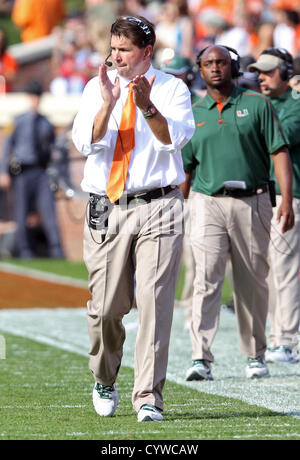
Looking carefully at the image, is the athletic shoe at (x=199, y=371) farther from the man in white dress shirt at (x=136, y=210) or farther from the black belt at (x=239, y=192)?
the man in white dress shirt at (x=136, y=210)

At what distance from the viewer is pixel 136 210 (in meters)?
6.26

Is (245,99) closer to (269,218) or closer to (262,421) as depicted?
(269,218)

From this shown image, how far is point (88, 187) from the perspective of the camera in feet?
20.7

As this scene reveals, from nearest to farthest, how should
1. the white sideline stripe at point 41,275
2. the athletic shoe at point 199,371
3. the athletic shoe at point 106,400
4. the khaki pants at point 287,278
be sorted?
the athletic shoe at point 106,400 → the athletic shoe at point 199,371 → the khaki pants at point 287,278 → the white sideline stripe at point 41,275

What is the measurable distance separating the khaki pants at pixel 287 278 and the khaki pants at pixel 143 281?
2.82 metres

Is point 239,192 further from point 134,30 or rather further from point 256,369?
point 134,30

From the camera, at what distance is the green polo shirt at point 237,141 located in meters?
7.91

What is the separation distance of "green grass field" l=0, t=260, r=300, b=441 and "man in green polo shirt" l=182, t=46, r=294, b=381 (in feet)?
1.12

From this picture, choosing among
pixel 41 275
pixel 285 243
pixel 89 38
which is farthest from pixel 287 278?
pixel 89 38

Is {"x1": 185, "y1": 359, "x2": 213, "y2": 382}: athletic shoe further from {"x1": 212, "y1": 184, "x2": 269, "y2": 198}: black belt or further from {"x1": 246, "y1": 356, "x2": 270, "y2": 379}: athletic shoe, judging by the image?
{"x1": 212, "y1": 184, "x2": 269, "y2": 198}: black belt

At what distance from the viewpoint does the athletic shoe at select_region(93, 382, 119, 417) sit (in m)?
6.41

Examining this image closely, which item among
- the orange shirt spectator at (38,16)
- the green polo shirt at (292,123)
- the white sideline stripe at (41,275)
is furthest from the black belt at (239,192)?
the orange shirt spectator at (38,16)

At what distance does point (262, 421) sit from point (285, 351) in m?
2.77
